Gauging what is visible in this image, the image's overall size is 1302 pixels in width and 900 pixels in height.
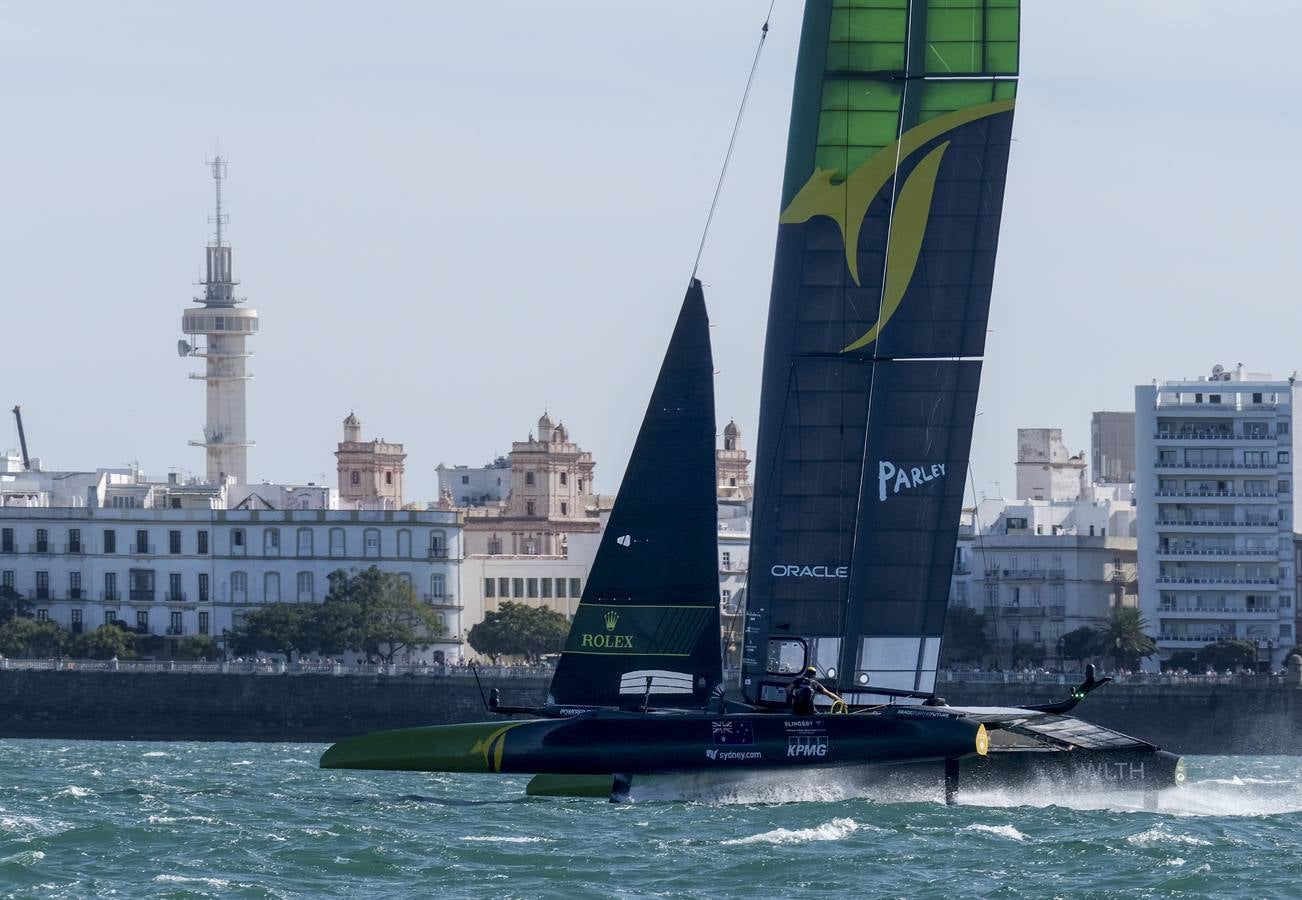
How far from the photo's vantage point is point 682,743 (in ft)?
117

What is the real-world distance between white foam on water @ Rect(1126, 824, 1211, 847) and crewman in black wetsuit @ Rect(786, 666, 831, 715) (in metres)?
4.18

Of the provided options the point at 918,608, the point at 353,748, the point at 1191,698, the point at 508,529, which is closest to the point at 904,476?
the point at 918,608

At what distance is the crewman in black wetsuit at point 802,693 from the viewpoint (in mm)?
35438

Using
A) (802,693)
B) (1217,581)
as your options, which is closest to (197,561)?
(1217,581)

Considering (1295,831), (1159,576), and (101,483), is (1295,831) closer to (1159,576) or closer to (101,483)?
(1159,576)

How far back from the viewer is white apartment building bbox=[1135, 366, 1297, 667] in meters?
93.6

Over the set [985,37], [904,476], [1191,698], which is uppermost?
[985,37]

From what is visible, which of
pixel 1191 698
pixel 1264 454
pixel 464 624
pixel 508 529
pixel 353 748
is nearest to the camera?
pixel 353 748

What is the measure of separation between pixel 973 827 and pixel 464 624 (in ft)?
234

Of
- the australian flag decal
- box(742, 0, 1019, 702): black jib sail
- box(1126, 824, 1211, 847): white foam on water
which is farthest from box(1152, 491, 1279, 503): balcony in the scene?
box(1126, 824, 1211, 847): white foam on water

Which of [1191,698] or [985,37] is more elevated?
[985,37]

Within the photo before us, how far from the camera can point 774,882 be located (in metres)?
29.1

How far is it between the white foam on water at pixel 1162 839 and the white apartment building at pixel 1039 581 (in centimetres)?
6390

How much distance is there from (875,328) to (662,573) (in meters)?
3.94
